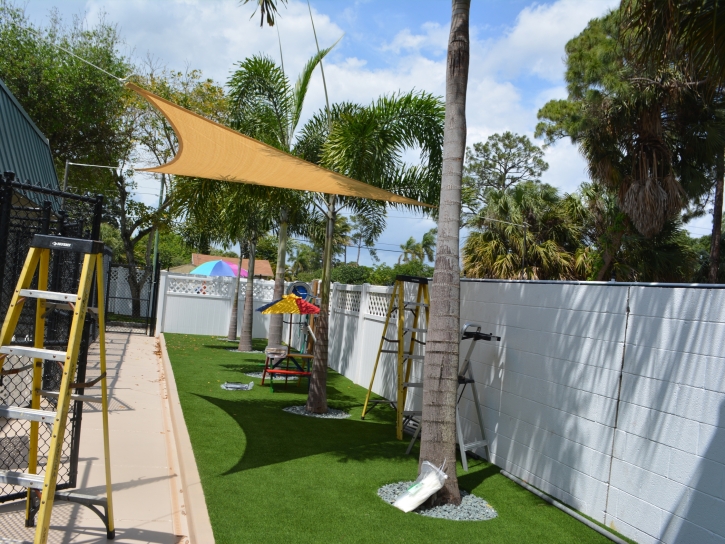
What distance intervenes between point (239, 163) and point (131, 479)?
12.0 ft

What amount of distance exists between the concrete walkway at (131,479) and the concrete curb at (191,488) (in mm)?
92

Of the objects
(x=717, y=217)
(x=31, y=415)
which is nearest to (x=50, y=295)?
(x=31, y=415)

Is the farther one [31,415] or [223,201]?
[223,201]

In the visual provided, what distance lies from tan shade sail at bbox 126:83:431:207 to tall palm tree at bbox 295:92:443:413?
1.45 metres

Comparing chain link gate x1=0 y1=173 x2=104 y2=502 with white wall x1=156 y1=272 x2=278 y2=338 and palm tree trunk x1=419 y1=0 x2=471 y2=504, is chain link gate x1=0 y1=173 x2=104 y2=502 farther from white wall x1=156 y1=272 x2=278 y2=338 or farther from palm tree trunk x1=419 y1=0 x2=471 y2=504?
white wall x1=156 y1=272 x2=278 y2=338

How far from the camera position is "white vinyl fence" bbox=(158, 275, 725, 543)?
13.5 feet

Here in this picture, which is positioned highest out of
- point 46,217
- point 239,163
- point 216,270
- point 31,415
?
point 239,163

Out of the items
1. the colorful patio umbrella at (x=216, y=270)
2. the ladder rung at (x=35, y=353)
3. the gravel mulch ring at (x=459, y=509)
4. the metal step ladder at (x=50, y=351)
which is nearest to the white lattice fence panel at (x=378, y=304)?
the gravel mulch ring at (x=459, y=509)

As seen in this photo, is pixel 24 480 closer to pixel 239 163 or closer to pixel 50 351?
pixel 50 351

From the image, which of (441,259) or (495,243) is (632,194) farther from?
(441,259)

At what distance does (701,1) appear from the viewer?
15.6 ft

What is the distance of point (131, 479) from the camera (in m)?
5.54

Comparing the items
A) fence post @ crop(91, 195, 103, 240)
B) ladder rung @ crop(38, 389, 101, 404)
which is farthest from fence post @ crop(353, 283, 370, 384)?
ladder rung @ crop(38, 389, 101, 404)

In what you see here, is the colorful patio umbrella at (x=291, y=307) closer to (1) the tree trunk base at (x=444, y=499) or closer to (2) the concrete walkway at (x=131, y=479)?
(2) the concrete walkway at (x=131, y=479)
